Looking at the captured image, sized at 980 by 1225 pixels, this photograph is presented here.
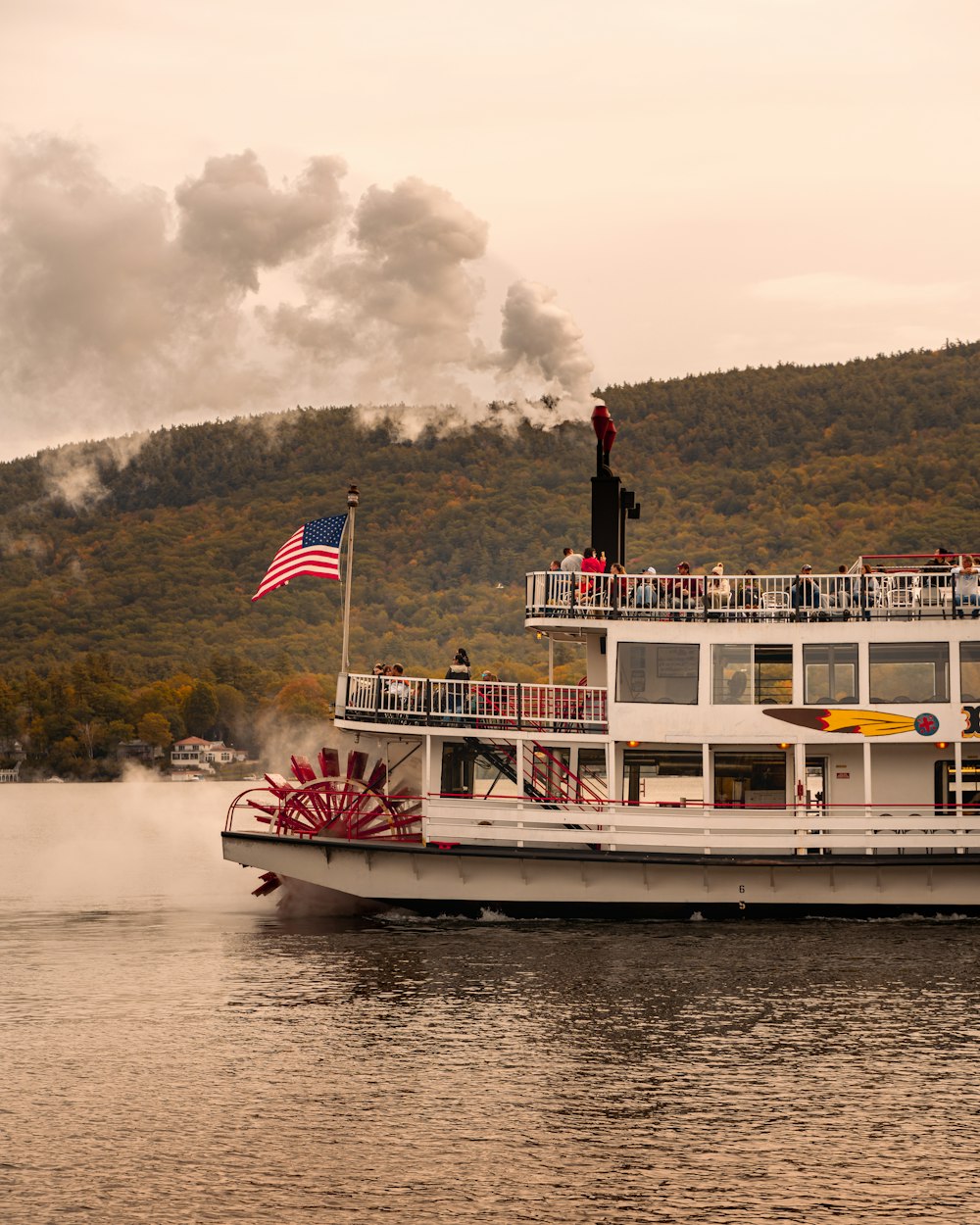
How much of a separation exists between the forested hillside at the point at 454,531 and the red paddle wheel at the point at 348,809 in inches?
4113

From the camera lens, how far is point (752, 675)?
102ft

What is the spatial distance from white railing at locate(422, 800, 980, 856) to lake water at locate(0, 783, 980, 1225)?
160 cm

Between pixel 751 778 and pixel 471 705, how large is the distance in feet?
17.7

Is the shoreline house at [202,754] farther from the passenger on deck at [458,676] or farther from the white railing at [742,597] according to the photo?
the white railing at [742,597]

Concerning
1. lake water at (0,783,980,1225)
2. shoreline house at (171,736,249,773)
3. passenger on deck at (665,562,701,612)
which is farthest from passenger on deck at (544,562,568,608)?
shoreline house at (171,736,249,773)

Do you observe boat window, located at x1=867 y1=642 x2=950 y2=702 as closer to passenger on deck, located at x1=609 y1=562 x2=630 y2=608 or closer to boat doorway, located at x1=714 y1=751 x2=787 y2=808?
boat doorway, located at x1=714 y1=751 x2=787 y2=808

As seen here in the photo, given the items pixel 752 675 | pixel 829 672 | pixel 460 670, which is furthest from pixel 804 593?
pixel 460 670

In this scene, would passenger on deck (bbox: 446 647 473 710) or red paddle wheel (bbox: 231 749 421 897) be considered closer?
passenger on deck (bbox: 446 647 473 710)

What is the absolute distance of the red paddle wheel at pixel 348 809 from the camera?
103 ft

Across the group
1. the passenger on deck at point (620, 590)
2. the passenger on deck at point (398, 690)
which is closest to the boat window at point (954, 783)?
the passenger on deck at point (620, 590)

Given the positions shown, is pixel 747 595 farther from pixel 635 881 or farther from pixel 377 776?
pixel 377 776

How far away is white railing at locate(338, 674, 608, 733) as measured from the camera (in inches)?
1214

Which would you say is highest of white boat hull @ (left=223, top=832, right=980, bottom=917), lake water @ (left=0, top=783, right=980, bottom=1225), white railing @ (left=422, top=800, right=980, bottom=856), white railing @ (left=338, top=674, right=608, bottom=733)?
white railing @ (left=338, top=674, right=608, bottom=733)

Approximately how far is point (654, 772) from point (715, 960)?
178 inches
